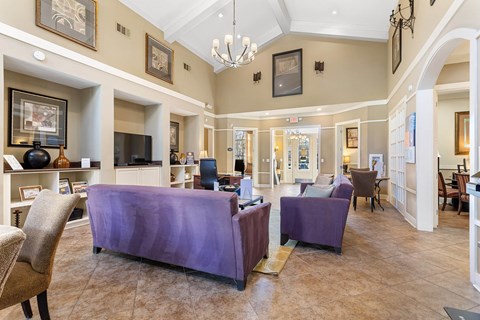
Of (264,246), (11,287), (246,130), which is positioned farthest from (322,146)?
(11,287)

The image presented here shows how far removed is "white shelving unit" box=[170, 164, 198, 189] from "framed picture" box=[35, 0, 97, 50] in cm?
350

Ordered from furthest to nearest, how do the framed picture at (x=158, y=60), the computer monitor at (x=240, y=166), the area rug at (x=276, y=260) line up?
the computer monitor at (x=240, y=166)
the framed picture at (x=158, y=60)
the area rug at (x=276, y=260)

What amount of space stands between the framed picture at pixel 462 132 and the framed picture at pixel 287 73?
4.35 m

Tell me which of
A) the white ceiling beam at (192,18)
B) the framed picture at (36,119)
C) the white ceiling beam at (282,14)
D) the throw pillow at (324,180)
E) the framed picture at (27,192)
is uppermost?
the white ceiling beam at (282,14)

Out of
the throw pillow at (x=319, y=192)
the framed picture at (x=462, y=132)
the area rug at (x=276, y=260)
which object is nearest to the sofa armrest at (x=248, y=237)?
the area rug at (x=276, y=260)

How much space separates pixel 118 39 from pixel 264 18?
13.7 ft

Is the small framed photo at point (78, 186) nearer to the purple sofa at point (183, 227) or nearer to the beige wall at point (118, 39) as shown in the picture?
the purple sofa at point (183, 227)

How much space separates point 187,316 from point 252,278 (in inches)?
30.1

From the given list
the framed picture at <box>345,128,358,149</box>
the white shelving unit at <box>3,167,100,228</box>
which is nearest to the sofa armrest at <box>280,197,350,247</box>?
the white shelving unit at <box>3,167,100,228</box>

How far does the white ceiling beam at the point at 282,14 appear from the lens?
6.04 m

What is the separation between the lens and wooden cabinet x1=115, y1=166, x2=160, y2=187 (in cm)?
520

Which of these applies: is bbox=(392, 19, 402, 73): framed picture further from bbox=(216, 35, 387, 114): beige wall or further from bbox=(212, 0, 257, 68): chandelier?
bbox=(212, 0, 257, 68): chandelier

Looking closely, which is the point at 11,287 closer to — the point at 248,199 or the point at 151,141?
the point at 248,199

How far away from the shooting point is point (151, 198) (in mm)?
2506
